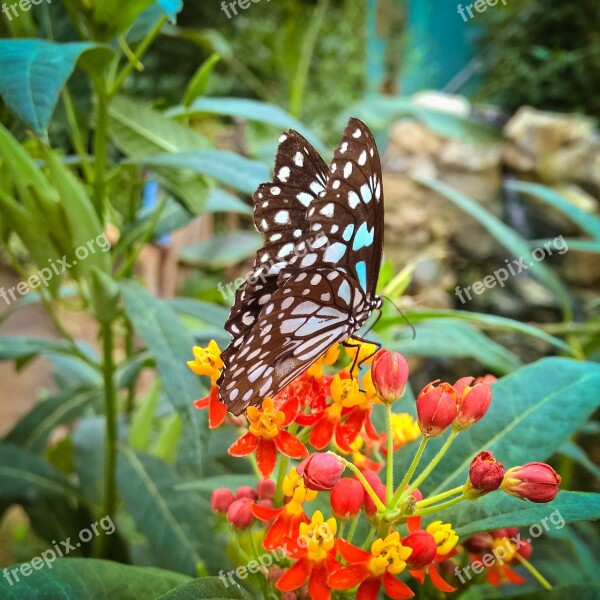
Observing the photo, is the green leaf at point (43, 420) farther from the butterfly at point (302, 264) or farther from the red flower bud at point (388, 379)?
the red flower bud at point (388, 379)

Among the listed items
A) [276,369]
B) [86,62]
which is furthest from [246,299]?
[86,62]

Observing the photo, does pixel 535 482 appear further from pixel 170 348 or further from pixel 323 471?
pixel 170 348

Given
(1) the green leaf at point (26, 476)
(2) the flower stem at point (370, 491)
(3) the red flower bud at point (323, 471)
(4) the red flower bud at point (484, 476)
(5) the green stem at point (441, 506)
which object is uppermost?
(1) the green leaf at point (26, 476)

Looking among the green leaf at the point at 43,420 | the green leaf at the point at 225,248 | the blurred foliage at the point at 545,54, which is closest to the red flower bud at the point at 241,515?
the green leaf at the point at 43,420

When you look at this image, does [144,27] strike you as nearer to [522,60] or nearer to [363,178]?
[363,178]

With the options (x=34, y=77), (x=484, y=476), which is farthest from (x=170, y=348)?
(x=484, y=476)

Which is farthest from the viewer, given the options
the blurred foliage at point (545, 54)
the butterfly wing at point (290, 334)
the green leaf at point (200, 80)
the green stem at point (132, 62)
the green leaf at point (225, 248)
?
the blurred foliage at point (545, 54)
